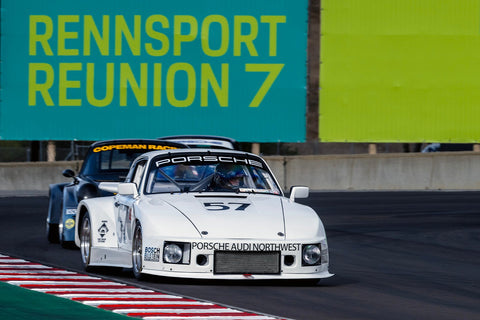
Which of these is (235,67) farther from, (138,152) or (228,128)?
(138,152)

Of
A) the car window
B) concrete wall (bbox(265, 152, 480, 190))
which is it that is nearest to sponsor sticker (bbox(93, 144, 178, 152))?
the car window

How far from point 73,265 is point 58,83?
1944 cm

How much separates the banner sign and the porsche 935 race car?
48.9 feet

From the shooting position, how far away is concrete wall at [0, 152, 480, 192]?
32375 mm

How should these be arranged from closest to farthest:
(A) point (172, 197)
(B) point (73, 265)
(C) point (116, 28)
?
(A) point (172, 197), (B) point (73, 265), (C) point (116, 28)

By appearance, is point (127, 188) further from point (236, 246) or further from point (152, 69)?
point (152, 69)

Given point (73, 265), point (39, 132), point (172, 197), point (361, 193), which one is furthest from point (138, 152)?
point (39, 132)

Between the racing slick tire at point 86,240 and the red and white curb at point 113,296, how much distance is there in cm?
31

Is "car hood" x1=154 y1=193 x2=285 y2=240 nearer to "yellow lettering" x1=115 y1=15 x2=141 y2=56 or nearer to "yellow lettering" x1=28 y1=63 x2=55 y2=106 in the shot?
"yellow lettering" x1=115 y1=15 x2=141 y2=56

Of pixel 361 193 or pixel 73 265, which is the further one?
pixel 361 193

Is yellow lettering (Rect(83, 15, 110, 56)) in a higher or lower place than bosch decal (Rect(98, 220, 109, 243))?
higher

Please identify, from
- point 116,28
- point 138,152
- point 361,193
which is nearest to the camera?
point 138,152

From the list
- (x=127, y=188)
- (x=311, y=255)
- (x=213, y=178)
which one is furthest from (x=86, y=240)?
(x=311, y=255)

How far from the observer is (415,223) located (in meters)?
21.5
